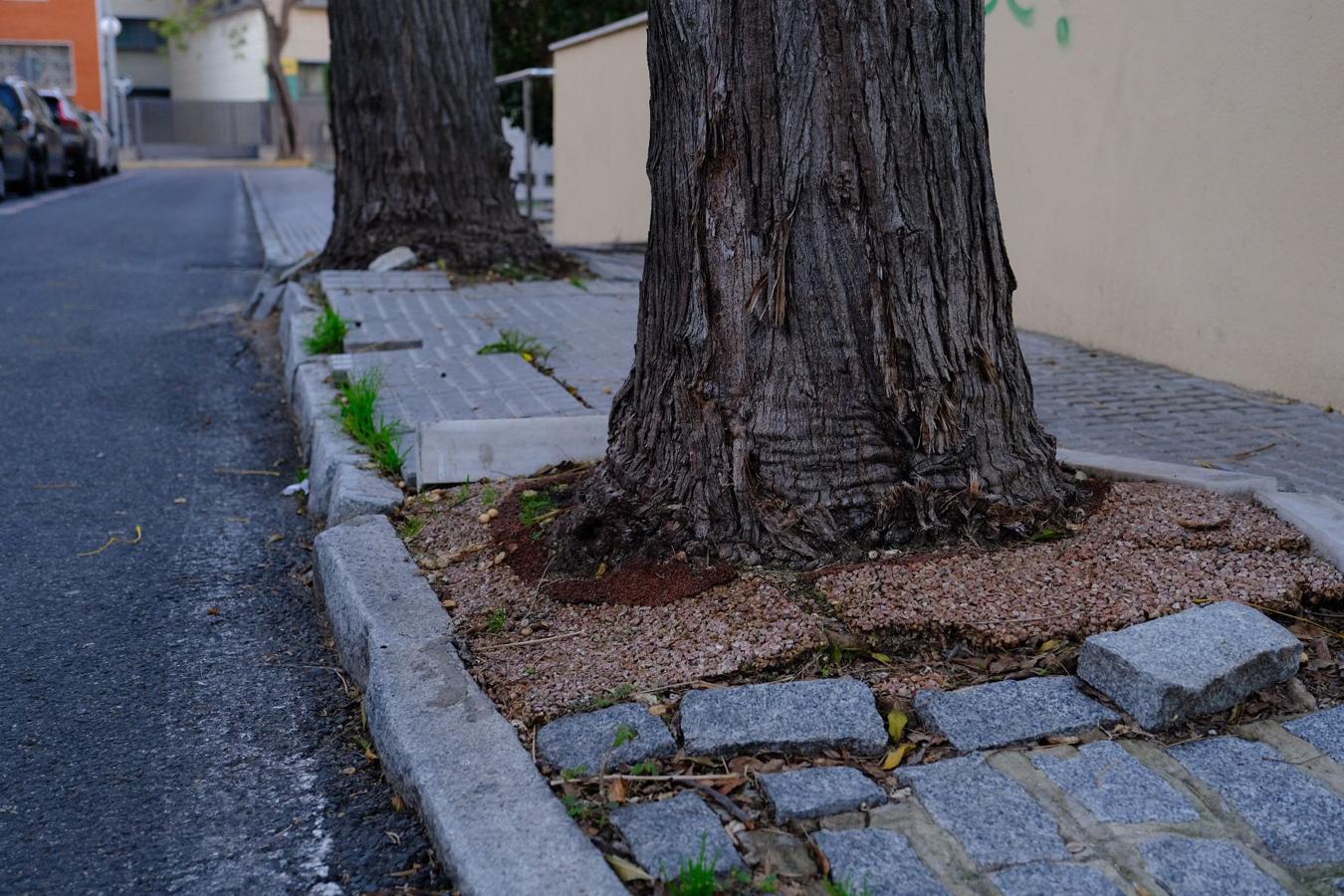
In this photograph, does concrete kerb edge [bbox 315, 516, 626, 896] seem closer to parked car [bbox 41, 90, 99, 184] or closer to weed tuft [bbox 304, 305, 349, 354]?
weed tuft [bbox 304, 305, 349, 354]

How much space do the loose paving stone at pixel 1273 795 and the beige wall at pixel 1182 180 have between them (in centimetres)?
323

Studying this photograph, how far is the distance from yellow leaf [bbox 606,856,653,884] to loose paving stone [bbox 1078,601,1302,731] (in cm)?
107

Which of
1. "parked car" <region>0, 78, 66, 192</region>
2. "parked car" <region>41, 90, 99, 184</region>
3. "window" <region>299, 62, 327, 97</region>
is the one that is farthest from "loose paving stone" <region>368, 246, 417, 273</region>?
"window" <region>299, 62, 327, 97</region>

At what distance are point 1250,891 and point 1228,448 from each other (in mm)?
2858

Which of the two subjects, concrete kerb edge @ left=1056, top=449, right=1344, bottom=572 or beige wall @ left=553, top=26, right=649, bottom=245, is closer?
concrete kerb edge @ left=1056, top=449, right=1344, bottom=572

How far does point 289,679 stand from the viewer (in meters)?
3.08

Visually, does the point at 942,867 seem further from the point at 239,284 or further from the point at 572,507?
the point at 239,284

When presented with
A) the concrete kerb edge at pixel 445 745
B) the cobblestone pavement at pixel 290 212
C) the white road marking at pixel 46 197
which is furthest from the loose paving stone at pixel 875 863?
the white road marking at pixel 46 197

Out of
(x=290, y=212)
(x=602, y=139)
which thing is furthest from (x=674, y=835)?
(x=290, y=212)

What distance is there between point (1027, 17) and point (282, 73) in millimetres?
36075

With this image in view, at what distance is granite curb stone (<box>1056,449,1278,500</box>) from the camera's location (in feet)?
11.3

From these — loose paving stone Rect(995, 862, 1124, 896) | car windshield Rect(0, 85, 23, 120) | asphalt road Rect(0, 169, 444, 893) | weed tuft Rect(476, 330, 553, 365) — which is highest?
car windshield Rect(0, 85, 23, 120)

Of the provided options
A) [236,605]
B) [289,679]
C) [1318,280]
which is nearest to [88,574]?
[236,605]

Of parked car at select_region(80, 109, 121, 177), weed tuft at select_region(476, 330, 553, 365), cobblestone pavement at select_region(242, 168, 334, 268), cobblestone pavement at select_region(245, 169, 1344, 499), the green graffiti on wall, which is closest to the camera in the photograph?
cobblestone pavement at select_region(245, 169, 1344, 499)
